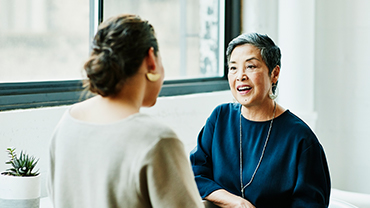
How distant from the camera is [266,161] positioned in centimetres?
164

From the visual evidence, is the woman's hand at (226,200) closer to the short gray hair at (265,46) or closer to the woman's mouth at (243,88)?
the woman's mouth at (243,88)

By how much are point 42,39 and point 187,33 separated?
45.9 inches

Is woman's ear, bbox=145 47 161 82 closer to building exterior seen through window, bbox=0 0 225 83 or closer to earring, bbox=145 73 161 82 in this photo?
earring, bbox=145 73 161 82

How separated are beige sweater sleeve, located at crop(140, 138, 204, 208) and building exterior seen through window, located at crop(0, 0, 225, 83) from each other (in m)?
1.38

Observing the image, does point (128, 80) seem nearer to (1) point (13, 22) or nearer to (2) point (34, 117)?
(2) point (34, 117)

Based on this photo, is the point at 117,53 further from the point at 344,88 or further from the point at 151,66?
the point at 344,88

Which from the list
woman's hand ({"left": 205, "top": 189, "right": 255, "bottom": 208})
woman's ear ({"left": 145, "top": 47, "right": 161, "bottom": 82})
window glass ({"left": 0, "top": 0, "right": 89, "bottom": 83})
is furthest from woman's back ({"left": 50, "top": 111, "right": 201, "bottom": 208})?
window glass ({"left": 0, "top": 0, "right": 89, "bottom": 83})

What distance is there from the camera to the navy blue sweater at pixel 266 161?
156 cm

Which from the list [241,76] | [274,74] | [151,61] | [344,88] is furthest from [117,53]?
[344,88]

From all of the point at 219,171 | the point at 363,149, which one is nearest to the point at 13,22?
the point at 219,171

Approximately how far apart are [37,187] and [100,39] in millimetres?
817

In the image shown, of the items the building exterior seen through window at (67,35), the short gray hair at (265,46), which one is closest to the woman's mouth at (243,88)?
the short gray hair at (265,46)

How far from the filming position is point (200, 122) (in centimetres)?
289

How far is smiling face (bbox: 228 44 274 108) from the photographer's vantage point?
169 centimetres
